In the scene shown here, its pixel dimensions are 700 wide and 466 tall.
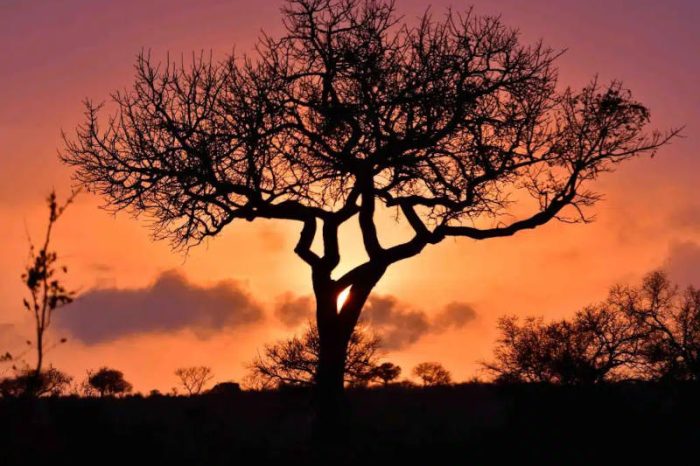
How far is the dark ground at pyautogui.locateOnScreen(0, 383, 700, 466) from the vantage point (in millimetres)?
15250

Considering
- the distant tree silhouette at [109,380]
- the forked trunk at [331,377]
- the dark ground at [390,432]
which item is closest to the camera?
the dark ground at [390,432]

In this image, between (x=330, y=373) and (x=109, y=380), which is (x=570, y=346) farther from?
(x=109, y=380)

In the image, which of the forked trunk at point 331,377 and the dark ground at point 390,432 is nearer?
the dark ground at point 390,432

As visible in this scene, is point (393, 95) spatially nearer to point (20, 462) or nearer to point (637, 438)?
point (637, 438)

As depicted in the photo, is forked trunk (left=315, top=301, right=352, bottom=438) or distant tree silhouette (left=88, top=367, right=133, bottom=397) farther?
distant tree silhouette (left=88, top=367, right=133, bottom=397)

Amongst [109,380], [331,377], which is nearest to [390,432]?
[331,377]

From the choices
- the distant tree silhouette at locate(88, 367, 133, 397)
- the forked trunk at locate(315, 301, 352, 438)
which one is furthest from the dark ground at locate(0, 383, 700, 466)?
the distant tree silhouette at locate(88, 367, 133, 397)

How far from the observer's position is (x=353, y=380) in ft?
92.9

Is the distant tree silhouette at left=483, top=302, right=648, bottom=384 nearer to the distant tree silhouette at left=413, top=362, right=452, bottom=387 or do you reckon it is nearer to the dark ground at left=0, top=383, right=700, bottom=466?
the dark ground at left=0, top=383, right=700, bottom=466

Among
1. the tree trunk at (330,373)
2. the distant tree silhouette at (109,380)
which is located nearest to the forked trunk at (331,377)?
the tree trunk at (330,373)

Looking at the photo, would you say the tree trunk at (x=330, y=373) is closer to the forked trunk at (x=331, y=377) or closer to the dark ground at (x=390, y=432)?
the forked trunk at (x=331, y=377)

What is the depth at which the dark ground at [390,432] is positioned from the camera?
1525 cm

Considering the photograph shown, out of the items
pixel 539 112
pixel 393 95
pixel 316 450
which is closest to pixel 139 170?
pixel 393 95

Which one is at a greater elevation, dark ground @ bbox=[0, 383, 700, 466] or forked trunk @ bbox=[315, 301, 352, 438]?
forked trunk @ bbox=[315, 301, 352, 438]
